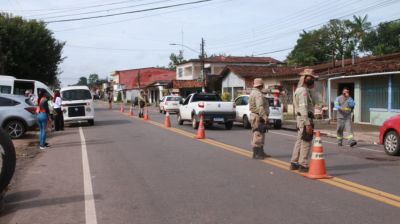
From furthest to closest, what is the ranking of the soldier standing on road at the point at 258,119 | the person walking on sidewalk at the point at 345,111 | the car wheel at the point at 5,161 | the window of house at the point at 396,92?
the window of house at the point at 396,92
the person walking on sidewalk at the point at 345,111
the soldier standing on road at the point at 258,119
the car wheel at the point at 5,161

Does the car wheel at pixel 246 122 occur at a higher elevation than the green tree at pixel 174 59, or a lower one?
lower

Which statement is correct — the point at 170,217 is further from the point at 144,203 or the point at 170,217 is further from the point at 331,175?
the point at 331,175

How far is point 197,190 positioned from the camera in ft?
25.2

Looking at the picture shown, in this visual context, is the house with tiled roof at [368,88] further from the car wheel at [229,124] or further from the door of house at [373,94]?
the car wheel at [229,124]

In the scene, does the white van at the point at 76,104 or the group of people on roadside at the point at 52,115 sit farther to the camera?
the white van at the point at 76,104

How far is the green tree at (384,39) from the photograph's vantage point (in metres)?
55.6

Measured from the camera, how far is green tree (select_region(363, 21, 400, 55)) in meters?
55.6

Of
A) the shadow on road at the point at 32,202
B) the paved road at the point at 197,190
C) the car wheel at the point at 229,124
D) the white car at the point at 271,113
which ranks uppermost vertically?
the white car at the point at 271,113

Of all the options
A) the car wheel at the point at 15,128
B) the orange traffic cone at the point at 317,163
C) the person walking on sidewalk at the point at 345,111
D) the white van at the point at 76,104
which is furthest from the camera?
the white van at the point at 76,104

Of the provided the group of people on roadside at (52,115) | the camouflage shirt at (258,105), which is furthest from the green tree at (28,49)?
the camouflage shirt at (258,105)

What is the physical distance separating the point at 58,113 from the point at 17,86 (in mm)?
7913

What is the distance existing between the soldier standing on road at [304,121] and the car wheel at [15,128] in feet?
38.5

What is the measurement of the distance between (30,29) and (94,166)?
34341 millimetres

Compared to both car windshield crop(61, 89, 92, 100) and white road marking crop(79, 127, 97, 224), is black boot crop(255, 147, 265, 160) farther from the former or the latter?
car windshield crop(61, 89, 92, 100)
